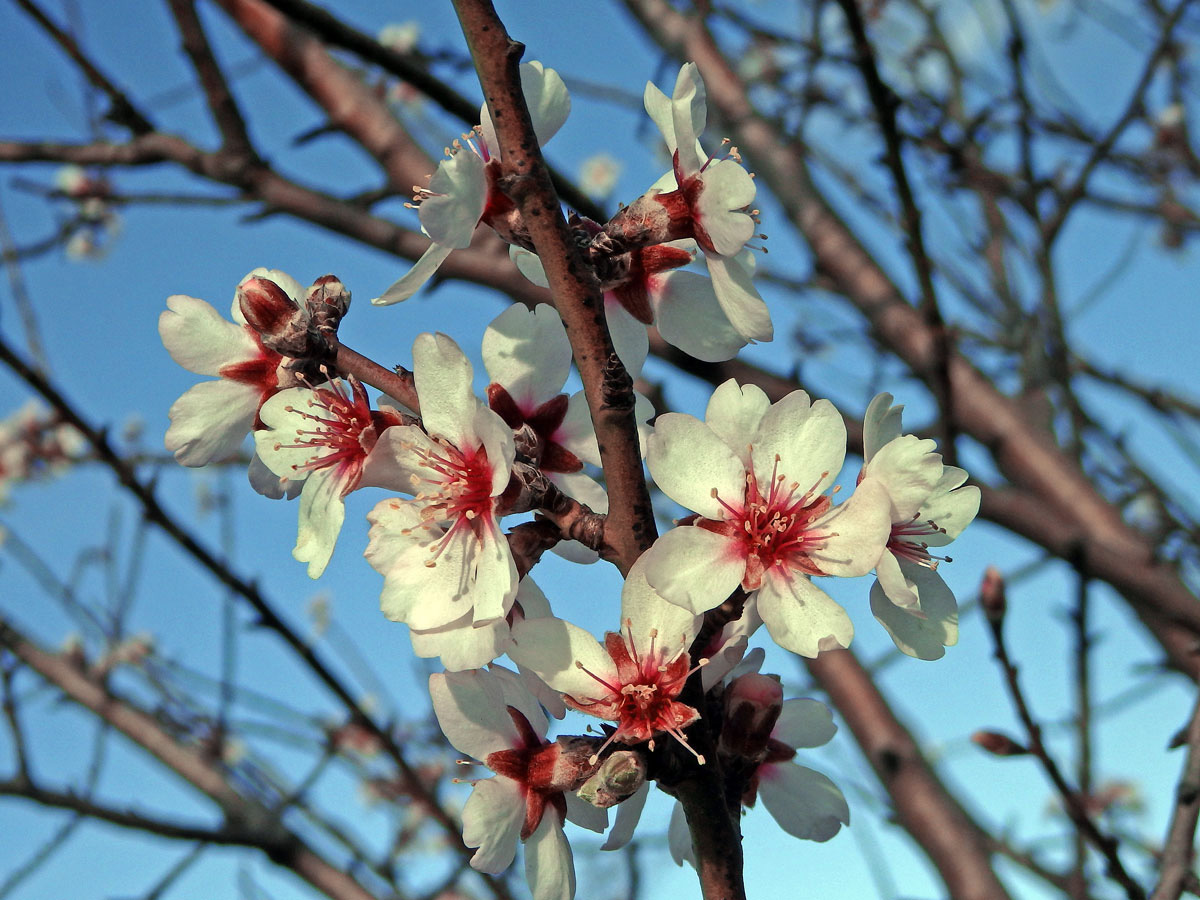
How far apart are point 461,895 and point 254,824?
708mm

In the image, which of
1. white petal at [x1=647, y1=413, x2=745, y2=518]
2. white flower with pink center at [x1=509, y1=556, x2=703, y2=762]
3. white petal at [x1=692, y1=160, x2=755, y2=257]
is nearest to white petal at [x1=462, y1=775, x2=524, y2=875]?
white flower with pink center at [x1=509, y1=556, x2=703, y2=762]

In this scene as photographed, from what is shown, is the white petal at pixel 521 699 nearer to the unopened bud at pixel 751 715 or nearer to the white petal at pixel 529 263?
the unopened bud at pixel 751 715

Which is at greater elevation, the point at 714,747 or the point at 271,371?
the point at 271,371

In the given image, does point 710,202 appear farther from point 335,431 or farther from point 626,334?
point 335,431

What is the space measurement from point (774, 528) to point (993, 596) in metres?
0.91

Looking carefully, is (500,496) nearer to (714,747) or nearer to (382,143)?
(714,747)

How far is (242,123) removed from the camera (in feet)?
8.26

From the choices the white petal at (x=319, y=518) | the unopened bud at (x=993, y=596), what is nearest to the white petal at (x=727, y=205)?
the white petal at (x=319, y=518)

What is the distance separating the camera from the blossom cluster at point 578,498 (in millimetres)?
845

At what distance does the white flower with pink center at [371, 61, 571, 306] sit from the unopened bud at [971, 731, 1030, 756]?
125cm

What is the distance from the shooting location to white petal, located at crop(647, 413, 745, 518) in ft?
2.88

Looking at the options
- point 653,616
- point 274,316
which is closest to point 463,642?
point 653,616

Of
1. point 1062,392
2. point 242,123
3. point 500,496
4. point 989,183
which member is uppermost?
point 989,183

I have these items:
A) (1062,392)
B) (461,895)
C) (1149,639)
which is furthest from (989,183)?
(461,895)
